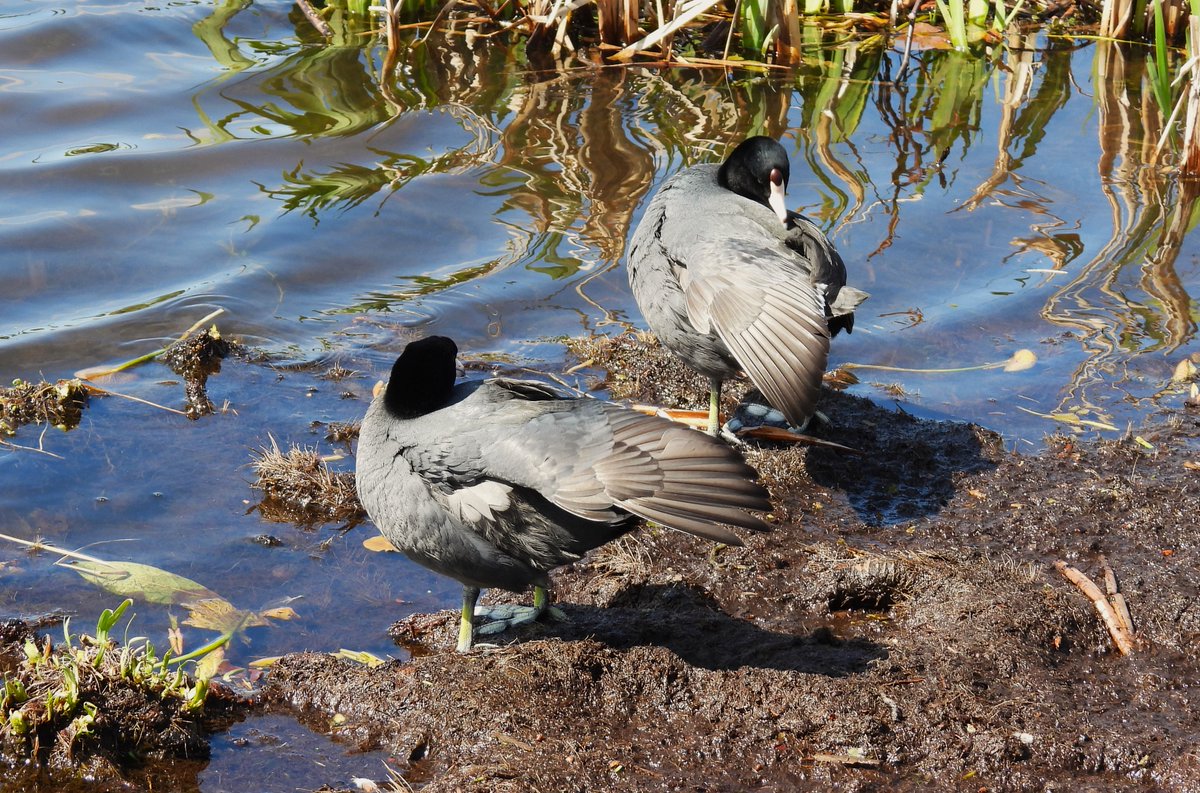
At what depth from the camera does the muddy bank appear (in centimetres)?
296

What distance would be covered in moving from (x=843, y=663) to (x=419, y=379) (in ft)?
4.69

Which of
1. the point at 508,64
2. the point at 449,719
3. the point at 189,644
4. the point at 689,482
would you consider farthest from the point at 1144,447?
the point at 508,64

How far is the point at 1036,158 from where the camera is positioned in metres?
7.73

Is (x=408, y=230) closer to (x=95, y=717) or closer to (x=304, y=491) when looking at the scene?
(x=304, y=491)

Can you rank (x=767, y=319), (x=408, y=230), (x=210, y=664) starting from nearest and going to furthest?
(x=210, y=664), (x=767, y=319), (x=408, y=230)

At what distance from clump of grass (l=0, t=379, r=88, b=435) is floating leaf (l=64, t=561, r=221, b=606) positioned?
3.36 feet

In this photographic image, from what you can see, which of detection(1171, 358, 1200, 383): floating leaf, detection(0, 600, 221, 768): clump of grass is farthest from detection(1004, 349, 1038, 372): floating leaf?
detection(0, 600, 221, 768): clump of grass

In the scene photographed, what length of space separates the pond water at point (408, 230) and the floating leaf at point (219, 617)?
0.21 ft

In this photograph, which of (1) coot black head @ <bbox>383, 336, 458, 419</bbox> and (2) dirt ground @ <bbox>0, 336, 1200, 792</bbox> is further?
(1) coot black head @ <bbox>383, 336, 458, 419</bbox>

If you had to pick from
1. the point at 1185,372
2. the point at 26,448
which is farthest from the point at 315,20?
the point at 1185,372

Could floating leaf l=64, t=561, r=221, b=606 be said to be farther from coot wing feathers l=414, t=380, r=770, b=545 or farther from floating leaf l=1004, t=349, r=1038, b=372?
floating leaf l=1004, t=349, r=1038, b=372

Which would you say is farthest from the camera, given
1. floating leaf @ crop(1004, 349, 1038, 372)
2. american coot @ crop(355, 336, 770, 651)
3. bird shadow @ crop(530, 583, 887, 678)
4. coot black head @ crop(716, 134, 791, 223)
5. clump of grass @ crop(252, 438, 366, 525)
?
floating leaf @ crop(1004, 349, 1038, 372)

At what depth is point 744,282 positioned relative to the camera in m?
4.39

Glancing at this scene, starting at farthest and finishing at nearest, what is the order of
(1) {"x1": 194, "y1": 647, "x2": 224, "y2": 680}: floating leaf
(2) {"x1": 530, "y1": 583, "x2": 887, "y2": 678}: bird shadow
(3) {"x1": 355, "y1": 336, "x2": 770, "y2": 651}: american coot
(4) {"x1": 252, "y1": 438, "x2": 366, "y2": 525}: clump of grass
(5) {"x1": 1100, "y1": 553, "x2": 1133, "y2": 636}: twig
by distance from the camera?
(4) {"x1": 252, "y1": 438, "x2": 366, "y2": 525}: clump of grass
(5) {"x1": 1100, "y1": 553, "x2": 1133, "y2": 636}: twig
(2) {"x1": 530, "y1": 583, "x2": 887, "y2": 678}: bird shadow
(1) {"x1": 194, "y1": 647, "x2": 224, "y2": 680}: floating leaf
(3) {"x1": 355, "y1": 336, "x2": 770, "y2": 651}: american coot
